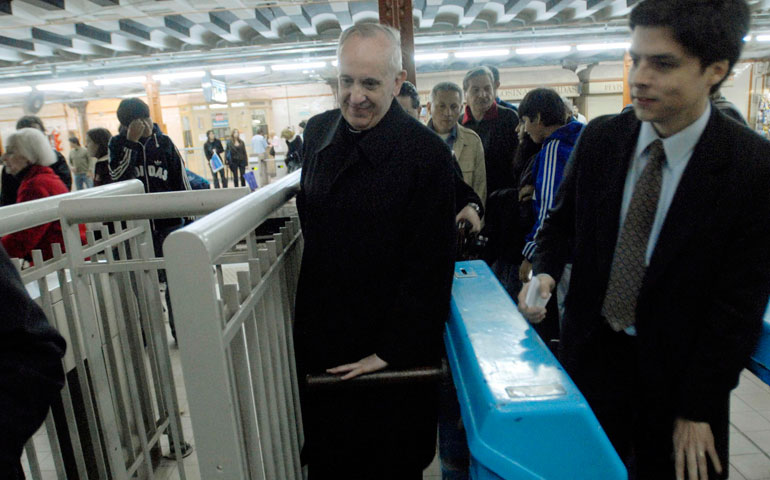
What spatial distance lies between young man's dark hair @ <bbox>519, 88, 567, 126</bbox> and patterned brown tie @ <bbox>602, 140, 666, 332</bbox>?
4.34 feet

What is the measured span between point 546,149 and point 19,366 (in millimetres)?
2023

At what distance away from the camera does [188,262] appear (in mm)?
748

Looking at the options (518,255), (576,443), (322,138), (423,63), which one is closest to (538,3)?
(423,63)

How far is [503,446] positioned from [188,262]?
1.84 feet

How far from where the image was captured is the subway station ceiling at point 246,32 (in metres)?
7.57

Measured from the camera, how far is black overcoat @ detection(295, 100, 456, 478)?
1.21 meters

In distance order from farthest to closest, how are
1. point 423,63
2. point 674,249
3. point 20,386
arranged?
1. point 423,63
2. point 674,249
3. point 20,386

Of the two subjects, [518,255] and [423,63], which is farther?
[423,63]

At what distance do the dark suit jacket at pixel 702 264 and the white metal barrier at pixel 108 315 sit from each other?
102 centimetres

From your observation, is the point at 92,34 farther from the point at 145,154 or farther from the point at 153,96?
the point at 145,154

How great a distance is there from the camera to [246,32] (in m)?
9.28

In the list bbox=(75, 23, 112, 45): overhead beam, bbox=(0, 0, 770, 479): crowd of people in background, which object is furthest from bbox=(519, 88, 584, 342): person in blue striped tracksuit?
bbox=(75, 23, 112, 45): overhead beam

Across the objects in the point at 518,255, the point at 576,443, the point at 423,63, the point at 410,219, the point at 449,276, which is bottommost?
the point at 518,255

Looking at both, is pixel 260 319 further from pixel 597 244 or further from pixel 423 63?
pixel 423 63
